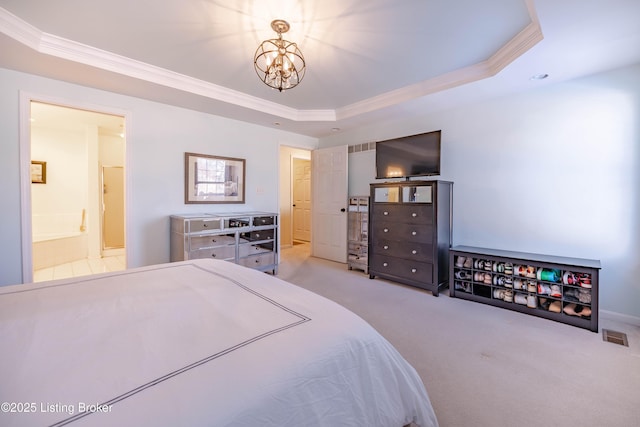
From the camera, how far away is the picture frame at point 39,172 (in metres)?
5.12

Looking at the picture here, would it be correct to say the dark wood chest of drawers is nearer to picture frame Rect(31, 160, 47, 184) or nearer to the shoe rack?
the shoe rack

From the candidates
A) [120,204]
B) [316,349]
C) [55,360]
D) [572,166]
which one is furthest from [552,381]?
[120,204]

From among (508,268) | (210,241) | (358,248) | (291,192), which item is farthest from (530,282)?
(291,192)

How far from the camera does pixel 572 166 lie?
9.46 ft

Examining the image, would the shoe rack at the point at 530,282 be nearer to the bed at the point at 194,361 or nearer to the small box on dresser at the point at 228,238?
the bed at the point at 194,361

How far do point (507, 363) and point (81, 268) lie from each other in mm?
5836

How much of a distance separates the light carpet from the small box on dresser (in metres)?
1.38

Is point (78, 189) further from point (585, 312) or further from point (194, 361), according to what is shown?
point (585, 312)

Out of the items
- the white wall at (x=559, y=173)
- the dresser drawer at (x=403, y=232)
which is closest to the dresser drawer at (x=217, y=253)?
the dresser drawer at (x=403, y=232)

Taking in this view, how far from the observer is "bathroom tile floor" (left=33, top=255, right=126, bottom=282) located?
4.00m

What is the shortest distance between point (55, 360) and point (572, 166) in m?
4.13

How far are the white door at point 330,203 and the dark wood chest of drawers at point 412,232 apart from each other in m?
1.01

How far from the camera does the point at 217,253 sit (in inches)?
141

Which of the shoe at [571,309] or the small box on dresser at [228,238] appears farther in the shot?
the small box on dresser at [228,238]
